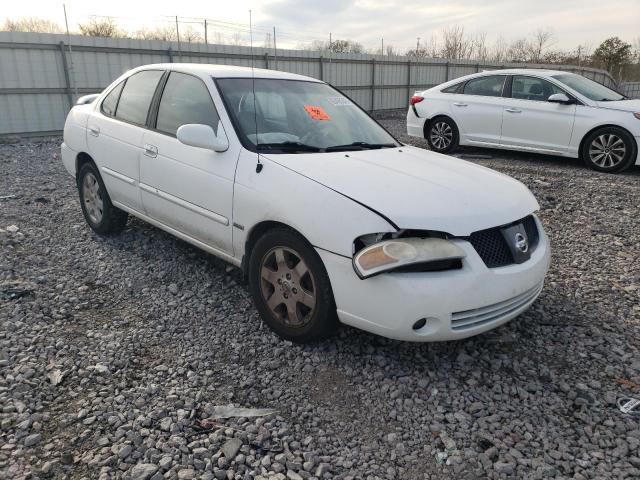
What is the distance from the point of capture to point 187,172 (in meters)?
3.69

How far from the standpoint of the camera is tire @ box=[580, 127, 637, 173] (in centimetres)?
774

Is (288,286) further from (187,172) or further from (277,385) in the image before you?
(187,172)

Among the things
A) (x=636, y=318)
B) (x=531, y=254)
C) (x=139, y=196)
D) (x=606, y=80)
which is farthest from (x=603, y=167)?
(x=606, y=80)

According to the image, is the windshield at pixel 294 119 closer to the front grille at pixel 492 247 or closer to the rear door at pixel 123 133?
the rear door at pixel 123 133

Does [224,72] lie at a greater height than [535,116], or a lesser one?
greater

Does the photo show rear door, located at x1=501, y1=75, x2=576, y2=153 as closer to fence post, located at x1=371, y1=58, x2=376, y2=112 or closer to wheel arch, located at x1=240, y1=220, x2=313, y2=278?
wheel arch, located at x1=240, y1=220, x2=313, y2=278

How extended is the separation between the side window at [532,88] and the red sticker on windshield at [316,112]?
6030mm

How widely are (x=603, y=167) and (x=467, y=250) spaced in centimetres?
660

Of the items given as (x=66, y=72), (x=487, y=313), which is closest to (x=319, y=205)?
(x=487, y=313)

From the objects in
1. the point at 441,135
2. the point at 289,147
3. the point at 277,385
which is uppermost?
the point at 289,147

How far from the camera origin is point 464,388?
282 cm

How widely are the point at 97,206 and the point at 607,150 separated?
7396mm

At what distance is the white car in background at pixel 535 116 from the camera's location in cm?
786

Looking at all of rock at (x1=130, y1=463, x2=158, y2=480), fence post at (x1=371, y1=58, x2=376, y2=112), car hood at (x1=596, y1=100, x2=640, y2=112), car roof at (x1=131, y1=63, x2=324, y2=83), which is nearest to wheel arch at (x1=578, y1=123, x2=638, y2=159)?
car hood at (x1=596, y1=100, x2=640, y2=112)
